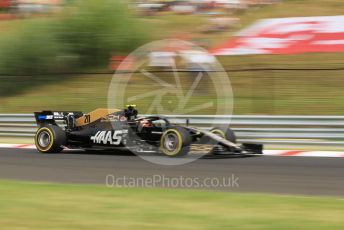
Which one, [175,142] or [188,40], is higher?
[188,40]

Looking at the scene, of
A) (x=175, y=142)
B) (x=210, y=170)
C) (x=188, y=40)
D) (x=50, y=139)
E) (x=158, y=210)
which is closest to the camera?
(x=158, y=210)

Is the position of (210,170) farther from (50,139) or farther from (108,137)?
(50,139)

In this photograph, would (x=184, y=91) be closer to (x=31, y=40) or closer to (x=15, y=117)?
(x=15, y=117)

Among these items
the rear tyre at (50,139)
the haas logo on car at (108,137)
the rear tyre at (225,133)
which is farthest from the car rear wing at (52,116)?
the rear tyre at (225,133)

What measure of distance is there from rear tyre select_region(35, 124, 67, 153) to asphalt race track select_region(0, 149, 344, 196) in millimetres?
436

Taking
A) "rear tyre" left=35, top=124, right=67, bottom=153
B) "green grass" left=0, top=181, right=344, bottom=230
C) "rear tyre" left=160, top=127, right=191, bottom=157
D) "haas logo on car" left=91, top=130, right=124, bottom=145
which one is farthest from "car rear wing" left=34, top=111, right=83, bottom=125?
"green grass" left=0, top=181, right=344, bottom=230

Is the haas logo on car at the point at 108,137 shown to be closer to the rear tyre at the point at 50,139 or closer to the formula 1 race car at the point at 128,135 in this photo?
the formula 1 race car at the point at 128,135

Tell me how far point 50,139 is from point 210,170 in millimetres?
3926

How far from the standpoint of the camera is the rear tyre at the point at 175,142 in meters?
9.91

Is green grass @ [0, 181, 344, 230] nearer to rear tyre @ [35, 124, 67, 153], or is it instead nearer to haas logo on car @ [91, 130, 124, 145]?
haas logo on car @ [91, 130, 124, 145]

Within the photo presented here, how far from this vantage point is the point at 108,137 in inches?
420

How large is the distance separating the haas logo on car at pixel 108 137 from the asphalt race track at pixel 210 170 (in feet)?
0.83

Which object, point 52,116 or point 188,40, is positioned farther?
point 188,40

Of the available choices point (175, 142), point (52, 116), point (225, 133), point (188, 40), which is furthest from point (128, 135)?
point (188, 40)
